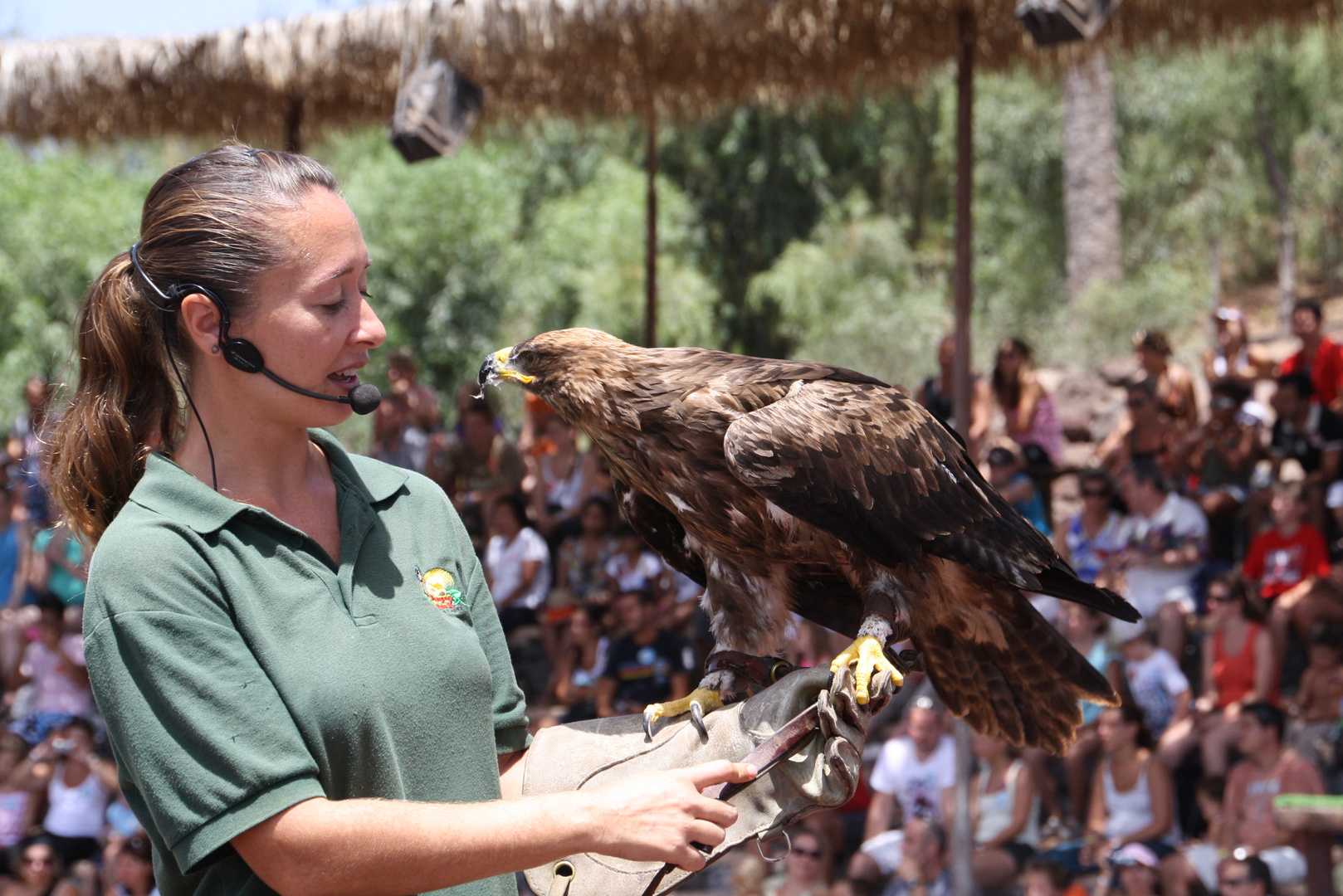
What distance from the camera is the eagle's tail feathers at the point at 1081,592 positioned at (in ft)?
8.31

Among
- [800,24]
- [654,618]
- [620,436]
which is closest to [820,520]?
[620,436]

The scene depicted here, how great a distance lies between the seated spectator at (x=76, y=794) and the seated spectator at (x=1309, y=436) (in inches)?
259

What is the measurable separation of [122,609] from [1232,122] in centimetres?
1877

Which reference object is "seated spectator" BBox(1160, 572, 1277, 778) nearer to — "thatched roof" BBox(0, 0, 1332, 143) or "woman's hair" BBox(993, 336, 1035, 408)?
"woman's hair" BBox(993, 336, 1035, 408)

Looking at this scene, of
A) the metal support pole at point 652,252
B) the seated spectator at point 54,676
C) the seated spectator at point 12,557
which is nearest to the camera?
the metal support pole at point 652,252

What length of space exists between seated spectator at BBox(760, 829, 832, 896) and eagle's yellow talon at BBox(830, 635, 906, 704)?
3.95 m

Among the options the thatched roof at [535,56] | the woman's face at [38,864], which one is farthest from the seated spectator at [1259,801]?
the woman's face at [38,864]

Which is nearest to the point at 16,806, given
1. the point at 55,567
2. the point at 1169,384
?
the point at 55,567

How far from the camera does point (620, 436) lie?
2471 millimetres

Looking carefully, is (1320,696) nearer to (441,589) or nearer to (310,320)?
(441,589)

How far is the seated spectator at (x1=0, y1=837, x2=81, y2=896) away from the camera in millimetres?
7340

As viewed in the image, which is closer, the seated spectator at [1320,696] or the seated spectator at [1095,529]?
the seated spectator at [1320,696]

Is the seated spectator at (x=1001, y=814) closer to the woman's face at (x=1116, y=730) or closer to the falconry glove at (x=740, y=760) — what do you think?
the woman's face at (x=1116, y=730)

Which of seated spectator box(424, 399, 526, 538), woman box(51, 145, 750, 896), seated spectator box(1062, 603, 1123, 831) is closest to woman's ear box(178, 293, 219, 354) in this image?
woman box(51, 145, 750, 896)
